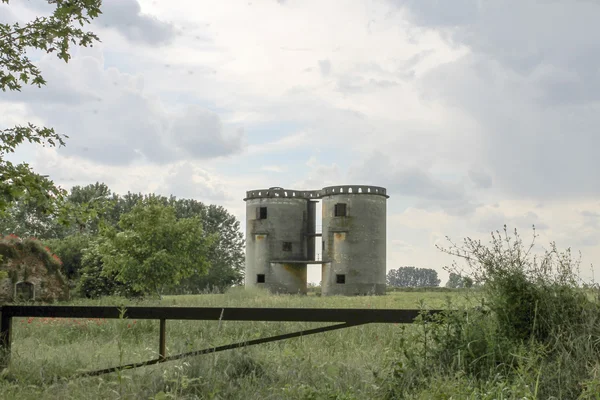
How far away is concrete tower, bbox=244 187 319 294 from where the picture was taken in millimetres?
38062

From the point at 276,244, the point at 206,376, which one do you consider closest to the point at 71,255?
the point at 276,244

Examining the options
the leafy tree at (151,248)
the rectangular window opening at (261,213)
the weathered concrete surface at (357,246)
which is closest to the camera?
the leafy tree at (151,248)

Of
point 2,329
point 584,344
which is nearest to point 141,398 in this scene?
point 2,329

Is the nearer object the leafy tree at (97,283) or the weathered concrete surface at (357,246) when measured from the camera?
the leafy tree at (97,283)

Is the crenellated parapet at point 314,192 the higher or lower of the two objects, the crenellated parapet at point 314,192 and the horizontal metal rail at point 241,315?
the higher

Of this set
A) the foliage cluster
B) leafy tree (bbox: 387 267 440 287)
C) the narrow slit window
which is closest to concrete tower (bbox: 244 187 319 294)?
the narrow slit window

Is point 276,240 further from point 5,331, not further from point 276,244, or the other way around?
point 5,331

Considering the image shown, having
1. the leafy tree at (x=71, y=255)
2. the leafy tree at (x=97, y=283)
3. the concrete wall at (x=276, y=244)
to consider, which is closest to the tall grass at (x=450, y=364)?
the leafy tree at (x=97, y=283)

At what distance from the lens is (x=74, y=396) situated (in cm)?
595

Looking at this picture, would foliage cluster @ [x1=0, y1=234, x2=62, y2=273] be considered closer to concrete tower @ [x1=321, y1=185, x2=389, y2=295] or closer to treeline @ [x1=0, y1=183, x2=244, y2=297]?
treeline @ [x1=0, y1=183, x2=244, y2=297]

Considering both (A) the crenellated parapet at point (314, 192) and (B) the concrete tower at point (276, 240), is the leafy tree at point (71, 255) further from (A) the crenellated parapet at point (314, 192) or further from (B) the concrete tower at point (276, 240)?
(A) the crenellated parapet at point (314, 192)

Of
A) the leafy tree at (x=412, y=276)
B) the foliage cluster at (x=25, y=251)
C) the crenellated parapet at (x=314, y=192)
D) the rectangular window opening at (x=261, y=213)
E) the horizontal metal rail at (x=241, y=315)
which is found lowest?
the leafy tree at (x=412, y=276)

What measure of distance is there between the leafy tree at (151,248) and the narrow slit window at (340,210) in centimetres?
1030

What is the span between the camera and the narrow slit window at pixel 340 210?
3644cm
